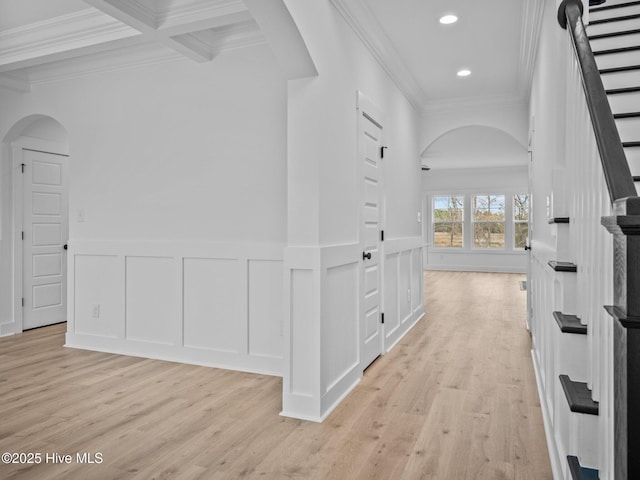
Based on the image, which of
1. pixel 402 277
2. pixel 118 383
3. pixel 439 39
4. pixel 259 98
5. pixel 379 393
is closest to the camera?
pixel 379 393

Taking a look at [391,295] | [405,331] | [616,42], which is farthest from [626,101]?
[405,331]

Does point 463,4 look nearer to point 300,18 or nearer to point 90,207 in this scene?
point 300,18

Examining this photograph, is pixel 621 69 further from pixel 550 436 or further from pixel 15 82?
pixel 15 82

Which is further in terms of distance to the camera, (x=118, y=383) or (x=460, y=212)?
(x=460, y=212)

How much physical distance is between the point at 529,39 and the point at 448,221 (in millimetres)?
8873

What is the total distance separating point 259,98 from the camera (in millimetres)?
3463

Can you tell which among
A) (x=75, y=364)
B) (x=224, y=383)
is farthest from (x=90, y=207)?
(x=224, y=383)

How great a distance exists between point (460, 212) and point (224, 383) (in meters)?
10.0

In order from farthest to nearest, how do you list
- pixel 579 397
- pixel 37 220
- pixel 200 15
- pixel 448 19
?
pixel 37 220 < pixel 448 19 < pixel 200 15 < pixel 579 397

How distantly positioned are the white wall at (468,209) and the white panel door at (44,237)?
28.5 feet

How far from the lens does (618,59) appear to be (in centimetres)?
247

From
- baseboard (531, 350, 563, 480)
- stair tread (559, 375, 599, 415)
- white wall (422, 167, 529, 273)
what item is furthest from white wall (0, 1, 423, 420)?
white wall (422, 167, 529, 273)

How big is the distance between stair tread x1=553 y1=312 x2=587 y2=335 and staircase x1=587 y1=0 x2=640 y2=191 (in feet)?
2.06

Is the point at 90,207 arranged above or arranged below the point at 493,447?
above
